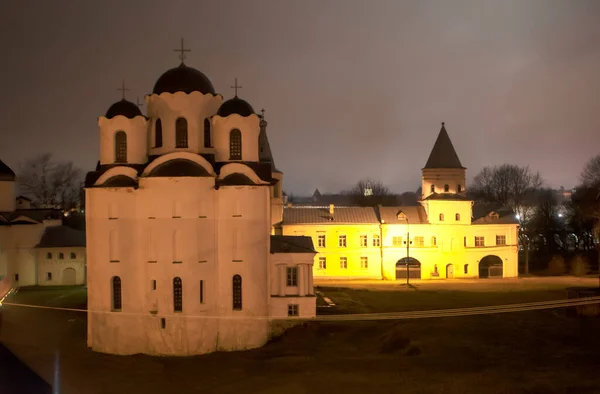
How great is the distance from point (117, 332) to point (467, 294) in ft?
84.5

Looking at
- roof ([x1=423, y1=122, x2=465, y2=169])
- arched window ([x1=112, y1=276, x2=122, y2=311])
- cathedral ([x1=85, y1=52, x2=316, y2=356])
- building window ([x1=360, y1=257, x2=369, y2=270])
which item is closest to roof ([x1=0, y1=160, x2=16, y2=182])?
cathedral ([x1=85, y1=52, x2=316, y2=356])

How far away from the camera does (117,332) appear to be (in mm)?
27953

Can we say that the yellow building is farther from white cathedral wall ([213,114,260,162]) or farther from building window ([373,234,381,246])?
white cathedral wall ([213,114,260,162])

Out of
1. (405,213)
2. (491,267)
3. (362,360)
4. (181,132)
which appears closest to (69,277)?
(181,132)

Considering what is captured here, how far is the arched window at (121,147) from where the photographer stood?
29812mm

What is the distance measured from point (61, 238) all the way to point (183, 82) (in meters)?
26.8

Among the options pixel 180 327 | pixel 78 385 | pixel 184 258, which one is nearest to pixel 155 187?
pixel 184 258

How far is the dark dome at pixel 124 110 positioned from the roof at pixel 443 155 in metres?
32.0

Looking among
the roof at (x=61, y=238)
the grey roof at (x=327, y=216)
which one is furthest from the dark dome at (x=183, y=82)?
the roof at (x=61, y=238)

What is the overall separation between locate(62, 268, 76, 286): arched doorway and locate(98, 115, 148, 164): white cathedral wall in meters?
24.0

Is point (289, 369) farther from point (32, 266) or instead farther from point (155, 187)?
point (32, 266)

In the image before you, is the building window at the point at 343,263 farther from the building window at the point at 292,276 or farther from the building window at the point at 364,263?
the building window at the point at 292,276

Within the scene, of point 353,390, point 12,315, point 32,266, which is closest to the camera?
Result: point 353,390

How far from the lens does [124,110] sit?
30.0 metres
